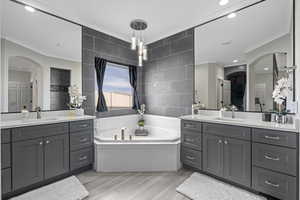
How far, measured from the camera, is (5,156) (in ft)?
5.97

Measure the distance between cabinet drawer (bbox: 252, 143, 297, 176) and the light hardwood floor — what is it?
1042mm

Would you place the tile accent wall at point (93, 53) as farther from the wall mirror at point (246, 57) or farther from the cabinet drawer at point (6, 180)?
the wall mirror at point (246, 57)

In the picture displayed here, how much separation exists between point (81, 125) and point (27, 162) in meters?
0.81

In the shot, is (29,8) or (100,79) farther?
(100,79)

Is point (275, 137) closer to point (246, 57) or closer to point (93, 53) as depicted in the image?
point (246, 57)

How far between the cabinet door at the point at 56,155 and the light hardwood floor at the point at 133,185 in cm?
35

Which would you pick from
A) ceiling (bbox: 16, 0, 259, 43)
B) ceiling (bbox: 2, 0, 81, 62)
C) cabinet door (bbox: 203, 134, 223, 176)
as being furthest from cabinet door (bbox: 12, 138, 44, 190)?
cabinet door (bbox: 203, 134, 223, 176)

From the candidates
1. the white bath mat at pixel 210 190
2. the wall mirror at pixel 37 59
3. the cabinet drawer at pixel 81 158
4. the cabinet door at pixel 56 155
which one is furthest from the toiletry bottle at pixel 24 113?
the white bath mat at pixel 210 190

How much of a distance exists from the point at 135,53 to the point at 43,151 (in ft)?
9.32

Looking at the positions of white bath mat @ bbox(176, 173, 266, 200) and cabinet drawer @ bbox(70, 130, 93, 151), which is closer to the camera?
white bath mat @ bbox(176, 173, 266, 200)

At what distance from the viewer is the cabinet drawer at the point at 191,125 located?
251cm

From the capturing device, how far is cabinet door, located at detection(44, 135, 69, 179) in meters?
2.16

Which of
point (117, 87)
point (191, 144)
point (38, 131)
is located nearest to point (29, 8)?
point (38, 131)

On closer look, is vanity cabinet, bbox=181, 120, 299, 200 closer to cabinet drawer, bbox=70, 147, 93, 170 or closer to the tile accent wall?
cabinet drawer, bbox=70, 147, 93, 170
